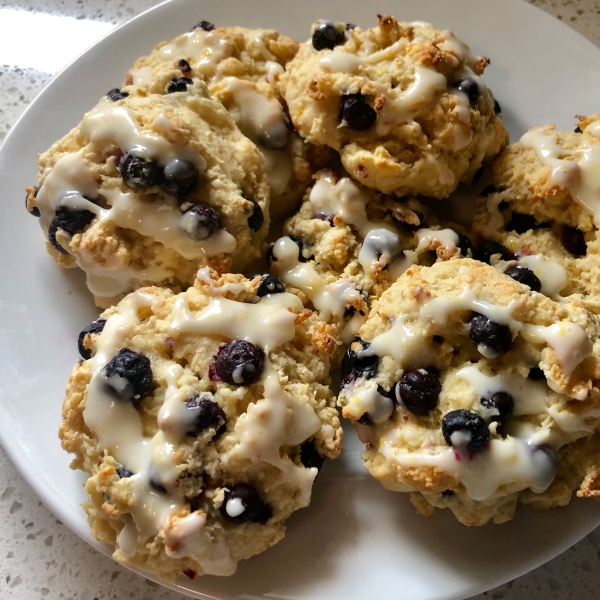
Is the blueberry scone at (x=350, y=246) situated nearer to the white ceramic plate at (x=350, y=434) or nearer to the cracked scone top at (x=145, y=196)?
the cracked scone top at (x=145, y=196)

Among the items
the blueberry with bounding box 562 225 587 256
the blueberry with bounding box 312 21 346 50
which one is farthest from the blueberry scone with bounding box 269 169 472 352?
the blueberry with bounding box 312 21 346 50

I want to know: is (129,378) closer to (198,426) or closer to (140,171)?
(198,426)

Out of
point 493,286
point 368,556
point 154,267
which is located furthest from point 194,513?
point 493,286

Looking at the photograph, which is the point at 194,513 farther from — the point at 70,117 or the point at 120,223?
the point at 70,117

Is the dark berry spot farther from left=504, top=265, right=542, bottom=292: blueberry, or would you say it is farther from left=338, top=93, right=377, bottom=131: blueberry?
left=338, top=93, right=377, bottom=131: blueberry

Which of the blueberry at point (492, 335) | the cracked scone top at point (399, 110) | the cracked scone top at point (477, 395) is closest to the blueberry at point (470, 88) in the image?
the cracked scone top at point (399, 110)

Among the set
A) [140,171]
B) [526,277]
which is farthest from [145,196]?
[526,277]
